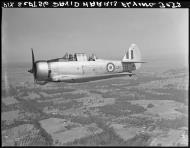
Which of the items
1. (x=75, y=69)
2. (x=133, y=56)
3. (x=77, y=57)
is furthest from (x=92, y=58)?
(x=133, y=56)

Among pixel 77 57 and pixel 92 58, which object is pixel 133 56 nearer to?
pixel 92 58

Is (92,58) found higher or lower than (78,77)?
higher

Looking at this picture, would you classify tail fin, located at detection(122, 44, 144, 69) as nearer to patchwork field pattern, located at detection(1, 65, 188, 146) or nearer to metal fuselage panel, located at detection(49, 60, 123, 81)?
metal fuselage panel, located at detection(49, 60, 123, 81)

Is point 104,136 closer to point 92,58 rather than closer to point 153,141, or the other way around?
point 153,141

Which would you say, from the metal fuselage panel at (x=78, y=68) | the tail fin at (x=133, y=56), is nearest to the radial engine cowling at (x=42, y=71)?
the metal fuselage panel at (x=78, y=68)

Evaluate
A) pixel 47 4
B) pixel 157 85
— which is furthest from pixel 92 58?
pixel 157 85
